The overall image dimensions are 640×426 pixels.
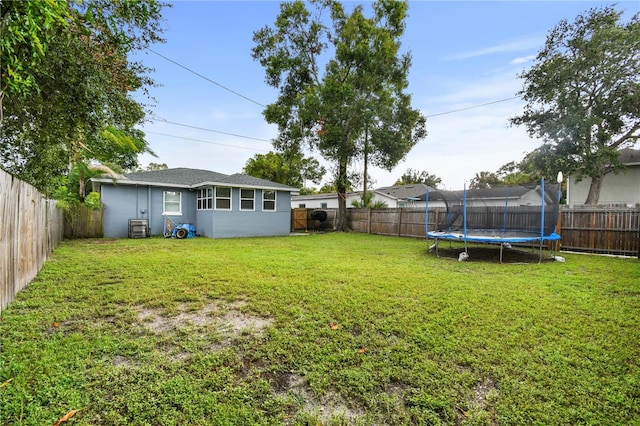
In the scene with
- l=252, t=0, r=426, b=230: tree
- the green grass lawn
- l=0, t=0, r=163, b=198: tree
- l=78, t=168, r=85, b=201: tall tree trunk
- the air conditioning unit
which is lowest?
the green grass lawn

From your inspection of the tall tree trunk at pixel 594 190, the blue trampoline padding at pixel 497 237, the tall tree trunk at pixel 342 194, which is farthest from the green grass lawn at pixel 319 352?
the tall tree trunk at pixel 594 190

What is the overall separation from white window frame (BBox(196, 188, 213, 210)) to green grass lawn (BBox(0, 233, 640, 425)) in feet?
26.3

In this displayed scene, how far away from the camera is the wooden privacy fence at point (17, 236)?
3271 millimetres

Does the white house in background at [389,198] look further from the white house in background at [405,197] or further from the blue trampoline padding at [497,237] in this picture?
the blue trampoline padding at [497,237]

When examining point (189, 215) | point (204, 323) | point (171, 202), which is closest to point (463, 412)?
point (204, 323)

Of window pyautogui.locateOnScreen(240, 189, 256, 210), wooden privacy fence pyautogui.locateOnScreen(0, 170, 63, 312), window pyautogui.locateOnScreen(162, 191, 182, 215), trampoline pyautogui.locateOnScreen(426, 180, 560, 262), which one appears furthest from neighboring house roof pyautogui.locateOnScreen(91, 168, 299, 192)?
trampoline pyautogui.locateOnScreen(426, 180, 560, 262)

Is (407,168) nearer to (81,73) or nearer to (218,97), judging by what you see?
(218,97)

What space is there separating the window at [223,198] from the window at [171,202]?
8.21ft

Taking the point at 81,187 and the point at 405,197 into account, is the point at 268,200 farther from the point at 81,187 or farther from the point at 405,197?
the point at 405,197

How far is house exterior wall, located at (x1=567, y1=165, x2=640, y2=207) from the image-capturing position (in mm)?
14164

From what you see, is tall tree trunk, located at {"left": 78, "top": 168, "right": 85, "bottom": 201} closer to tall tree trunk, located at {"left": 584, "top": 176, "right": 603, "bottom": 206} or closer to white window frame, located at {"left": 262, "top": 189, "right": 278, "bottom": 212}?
white window frame, located at {"left": 262, "top": 189, "right": 278, "bottom": 212}

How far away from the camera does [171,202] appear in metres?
13.6

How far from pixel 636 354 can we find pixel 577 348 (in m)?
0.45

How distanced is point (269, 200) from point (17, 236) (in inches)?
421
